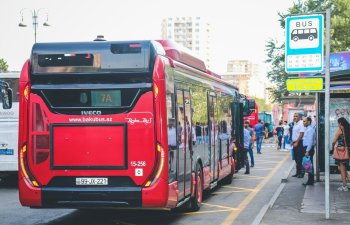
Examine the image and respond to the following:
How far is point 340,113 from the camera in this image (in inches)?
697

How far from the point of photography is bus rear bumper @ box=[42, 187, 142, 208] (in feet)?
30.6

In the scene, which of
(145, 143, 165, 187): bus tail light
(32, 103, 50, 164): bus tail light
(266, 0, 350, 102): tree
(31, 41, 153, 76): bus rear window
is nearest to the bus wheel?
(145, 143, 165, 187): bus tail light

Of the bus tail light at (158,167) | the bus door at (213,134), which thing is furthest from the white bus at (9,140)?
the bus tail light at (158,167)

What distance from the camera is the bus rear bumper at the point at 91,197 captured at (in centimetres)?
931

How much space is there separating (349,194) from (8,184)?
9731 millimetres

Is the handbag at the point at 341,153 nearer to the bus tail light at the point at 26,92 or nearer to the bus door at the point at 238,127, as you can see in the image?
the bus door at the point at 238,127

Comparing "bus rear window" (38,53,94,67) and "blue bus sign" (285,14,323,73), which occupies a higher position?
"blue bus sign" (285,14,323,73)

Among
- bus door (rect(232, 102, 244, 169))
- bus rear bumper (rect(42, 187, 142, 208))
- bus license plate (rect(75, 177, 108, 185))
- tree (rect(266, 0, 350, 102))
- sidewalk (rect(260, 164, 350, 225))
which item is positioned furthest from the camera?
tree (rect(266, 0, 350, 102))

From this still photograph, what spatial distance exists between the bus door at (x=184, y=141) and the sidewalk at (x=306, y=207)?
144cm

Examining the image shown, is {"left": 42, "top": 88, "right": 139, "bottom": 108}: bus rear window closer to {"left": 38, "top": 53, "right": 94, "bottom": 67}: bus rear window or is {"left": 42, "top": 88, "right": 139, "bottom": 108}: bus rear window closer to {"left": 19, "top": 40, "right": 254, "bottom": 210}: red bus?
{"left": 19, "top": 40, "right": 254, "bottom": 210}: red bus

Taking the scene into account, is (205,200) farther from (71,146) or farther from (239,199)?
(71,146)

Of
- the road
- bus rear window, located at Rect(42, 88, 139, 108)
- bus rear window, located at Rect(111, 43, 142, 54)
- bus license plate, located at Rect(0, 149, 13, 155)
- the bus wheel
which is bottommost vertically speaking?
the road

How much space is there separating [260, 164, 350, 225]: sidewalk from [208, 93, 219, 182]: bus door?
5.15 feet

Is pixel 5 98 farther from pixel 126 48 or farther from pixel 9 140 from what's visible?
pixel 9 140
